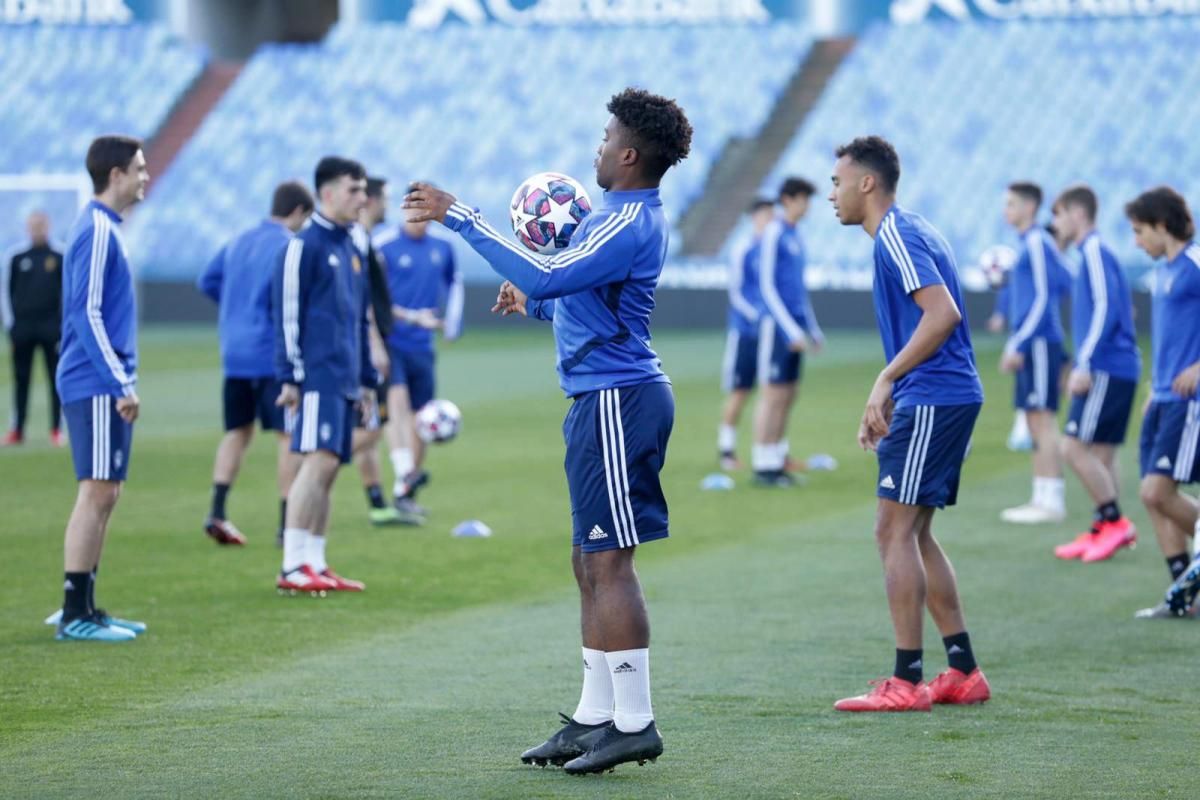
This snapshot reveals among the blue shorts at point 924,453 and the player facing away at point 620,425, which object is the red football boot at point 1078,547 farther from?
the player facing away at point 620,425

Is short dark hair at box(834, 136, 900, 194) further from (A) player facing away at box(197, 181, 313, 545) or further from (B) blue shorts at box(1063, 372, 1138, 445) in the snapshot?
(A) player facing away at box(197, 181, 313, 545)

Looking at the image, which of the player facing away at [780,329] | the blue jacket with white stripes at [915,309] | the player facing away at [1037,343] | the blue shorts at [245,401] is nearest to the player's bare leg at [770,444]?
the player facing away at [780,329]

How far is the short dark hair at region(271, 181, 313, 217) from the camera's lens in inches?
448

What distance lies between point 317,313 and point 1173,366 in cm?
445

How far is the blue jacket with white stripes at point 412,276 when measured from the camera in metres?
12.8

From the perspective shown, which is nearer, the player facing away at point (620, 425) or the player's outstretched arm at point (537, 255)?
the player's outstretched arm at point (537, 255)

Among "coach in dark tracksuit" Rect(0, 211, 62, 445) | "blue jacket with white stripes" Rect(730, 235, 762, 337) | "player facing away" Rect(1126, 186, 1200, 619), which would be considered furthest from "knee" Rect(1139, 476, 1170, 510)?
"coach in dark tracksuit" Rect(0, 211, 62, 445)

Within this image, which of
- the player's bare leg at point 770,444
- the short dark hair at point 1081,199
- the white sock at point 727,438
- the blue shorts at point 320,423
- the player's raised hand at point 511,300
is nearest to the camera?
the player's raised hand at point 511,300

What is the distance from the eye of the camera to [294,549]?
9.49m

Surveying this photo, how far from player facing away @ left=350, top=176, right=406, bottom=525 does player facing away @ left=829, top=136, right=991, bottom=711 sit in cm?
399

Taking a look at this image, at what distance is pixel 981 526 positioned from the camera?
12281 millimetres

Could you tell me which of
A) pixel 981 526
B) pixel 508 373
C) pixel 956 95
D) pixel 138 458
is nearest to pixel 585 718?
pixel 981 526

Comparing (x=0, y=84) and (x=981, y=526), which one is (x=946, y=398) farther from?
(x=0, y=84)

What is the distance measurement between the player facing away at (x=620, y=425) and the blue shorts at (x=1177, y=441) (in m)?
4.07
